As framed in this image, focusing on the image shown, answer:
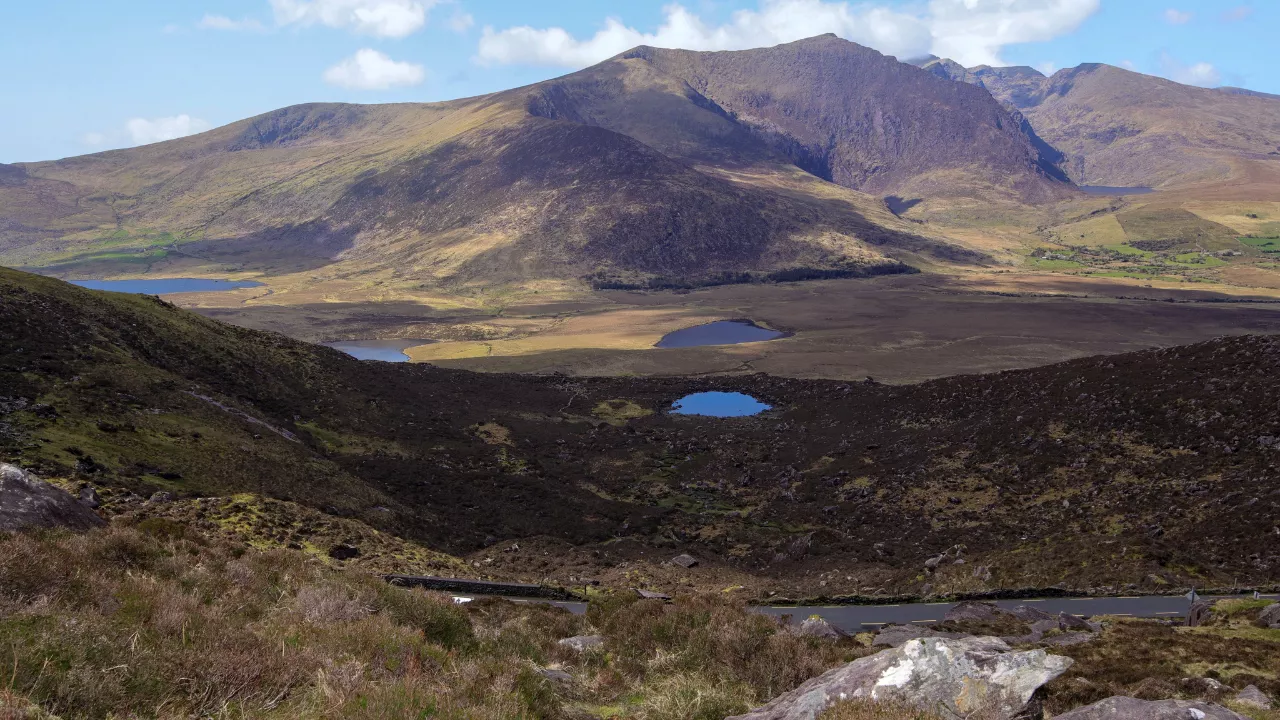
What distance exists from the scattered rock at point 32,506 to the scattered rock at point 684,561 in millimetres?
27392

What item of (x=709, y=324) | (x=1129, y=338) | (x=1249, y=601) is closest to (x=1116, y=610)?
(x=1249, y=601)

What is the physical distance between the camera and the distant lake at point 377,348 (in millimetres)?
133125

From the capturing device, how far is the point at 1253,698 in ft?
48.3

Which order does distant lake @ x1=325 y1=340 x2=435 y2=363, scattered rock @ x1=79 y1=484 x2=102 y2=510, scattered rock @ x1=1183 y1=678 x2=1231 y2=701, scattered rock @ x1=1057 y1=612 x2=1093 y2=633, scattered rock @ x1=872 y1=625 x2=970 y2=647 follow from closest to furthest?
1. scattered rock @ x1=1183 y1=678 x2=1231 y2=701
2. scattered rock @ x1=872 y1=625 x2=970 y2=647
3. scattered rock @ x1=1057 y1=612 x2=1093 y2=633
4. scattered rock @ x1=79 y1=484 x2=102 y2=510
5. distant lake @ x1=325 y1=340 x2=435 y2=363

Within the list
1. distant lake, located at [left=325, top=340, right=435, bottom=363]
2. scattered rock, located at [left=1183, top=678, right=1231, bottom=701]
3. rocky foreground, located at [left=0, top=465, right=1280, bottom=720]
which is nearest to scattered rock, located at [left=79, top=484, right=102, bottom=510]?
rocky foreground, located at [left=0, top=465, right=1280, bottom=720]

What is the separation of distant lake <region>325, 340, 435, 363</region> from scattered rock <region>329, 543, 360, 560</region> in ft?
326

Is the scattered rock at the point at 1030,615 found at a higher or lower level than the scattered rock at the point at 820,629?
lower

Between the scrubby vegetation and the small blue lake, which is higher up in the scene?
the scrubby vegetation

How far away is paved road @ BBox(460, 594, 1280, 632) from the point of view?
96.6 ft

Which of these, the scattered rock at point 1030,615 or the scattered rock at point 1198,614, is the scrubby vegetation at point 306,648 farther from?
the scattered rock at point 1198,614

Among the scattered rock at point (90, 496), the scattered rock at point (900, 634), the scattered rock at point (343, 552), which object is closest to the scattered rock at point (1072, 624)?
the scattered rock at point (900, 634)

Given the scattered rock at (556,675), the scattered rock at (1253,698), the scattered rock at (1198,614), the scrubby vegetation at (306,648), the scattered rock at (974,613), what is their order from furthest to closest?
the scattered rock at (974,613)
the scattered rock at (1198,614)
the scattered rock at (1253,698)
the scattered rock at (556,675)
the scrubby vegetation at (306,648)

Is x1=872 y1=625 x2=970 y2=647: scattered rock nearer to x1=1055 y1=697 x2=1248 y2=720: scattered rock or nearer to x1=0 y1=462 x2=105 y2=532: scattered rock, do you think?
x1=1055 y1=697 x2=1248 y2=720: scattered rock

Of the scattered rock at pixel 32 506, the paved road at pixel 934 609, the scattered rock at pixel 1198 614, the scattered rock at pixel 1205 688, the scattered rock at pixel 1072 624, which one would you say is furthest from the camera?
the paved road at pixel 934 609
